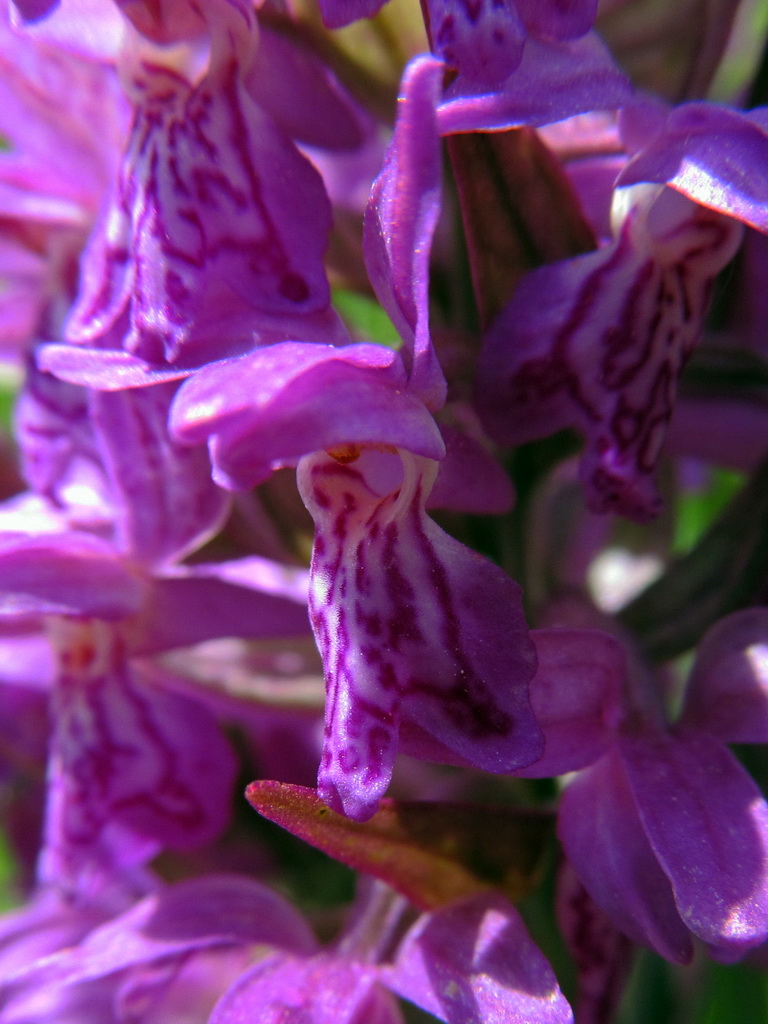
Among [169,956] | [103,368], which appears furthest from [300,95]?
[169,956]

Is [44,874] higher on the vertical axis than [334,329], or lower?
lower

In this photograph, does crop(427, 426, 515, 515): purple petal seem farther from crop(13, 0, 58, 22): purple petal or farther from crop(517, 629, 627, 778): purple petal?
crop(13, 0, 58, 22): purple petal

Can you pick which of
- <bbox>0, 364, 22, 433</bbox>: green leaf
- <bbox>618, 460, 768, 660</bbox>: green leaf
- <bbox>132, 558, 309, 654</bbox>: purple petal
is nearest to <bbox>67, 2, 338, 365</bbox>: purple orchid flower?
<bbox>132, 558, 309, 654</bbox>: purple petal

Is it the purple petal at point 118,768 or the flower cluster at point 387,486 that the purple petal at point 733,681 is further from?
the purple petal at point 118,768

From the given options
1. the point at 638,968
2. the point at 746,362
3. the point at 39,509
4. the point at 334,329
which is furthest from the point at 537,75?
the point at 638,968

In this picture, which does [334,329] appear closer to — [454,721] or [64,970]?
[454,721]

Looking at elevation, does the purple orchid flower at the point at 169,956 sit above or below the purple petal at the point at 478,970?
below

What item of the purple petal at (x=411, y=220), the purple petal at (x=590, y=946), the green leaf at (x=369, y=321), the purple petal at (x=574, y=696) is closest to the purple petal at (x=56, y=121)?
the green leaf at (x=369, y=321)
